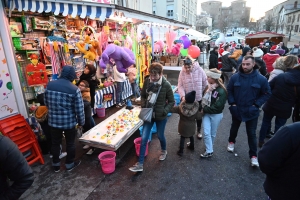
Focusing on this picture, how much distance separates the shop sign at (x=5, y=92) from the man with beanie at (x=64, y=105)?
1.19 m

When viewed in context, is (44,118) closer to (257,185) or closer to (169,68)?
(257,185)

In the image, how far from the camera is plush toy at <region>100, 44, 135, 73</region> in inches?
180

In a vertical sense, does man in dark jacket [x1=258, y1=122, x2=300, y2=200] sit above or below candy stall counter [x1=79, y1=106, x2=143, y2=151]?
above

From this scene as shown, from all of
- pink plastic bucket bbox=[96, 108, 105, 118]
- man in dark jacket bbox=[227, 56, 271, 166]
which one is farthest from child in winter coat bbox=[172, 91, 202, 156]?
pink plastic bucket bbox=[96, 108, 105, 118]

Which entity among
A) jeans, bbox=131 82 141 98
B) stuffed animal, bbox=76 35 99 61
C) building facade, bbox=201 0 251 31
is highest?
building facade, bbox=201 0 251 31

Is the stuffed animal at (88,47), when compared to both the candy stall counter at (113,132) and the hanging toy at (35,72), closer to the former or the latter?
the hanging toy at (35,72)

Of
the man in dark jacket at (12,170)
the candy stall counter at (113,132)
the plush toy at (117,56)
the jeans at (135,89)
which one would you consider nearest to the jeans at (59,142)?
the candy stall counter at (113,132)

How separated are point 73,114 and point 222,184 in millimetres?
2744

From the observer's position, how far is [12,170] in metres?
1.26

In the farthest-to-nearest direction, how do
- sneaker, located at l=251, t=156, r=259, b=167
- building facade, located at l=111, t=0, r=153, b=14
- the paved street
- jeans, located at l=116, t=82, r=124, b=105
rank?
building facade, located at l=111, t=0, r=153, b=14
jeans, located at l=116, t=82, r=124, b=105
sneaker, located at l=251, t=156, r=259, b=167
the paved street

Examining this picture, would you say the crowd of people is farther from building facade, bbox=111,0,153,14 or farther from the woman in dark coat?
building facade, bbox=111,0,153,14

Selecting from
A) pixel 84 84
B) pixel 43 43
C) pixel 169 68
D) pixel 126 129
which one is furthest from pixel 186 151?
pixel 169 68

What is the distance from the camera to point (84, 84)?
13.0ft

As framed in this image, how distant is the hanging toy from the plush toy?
52.7 inches
